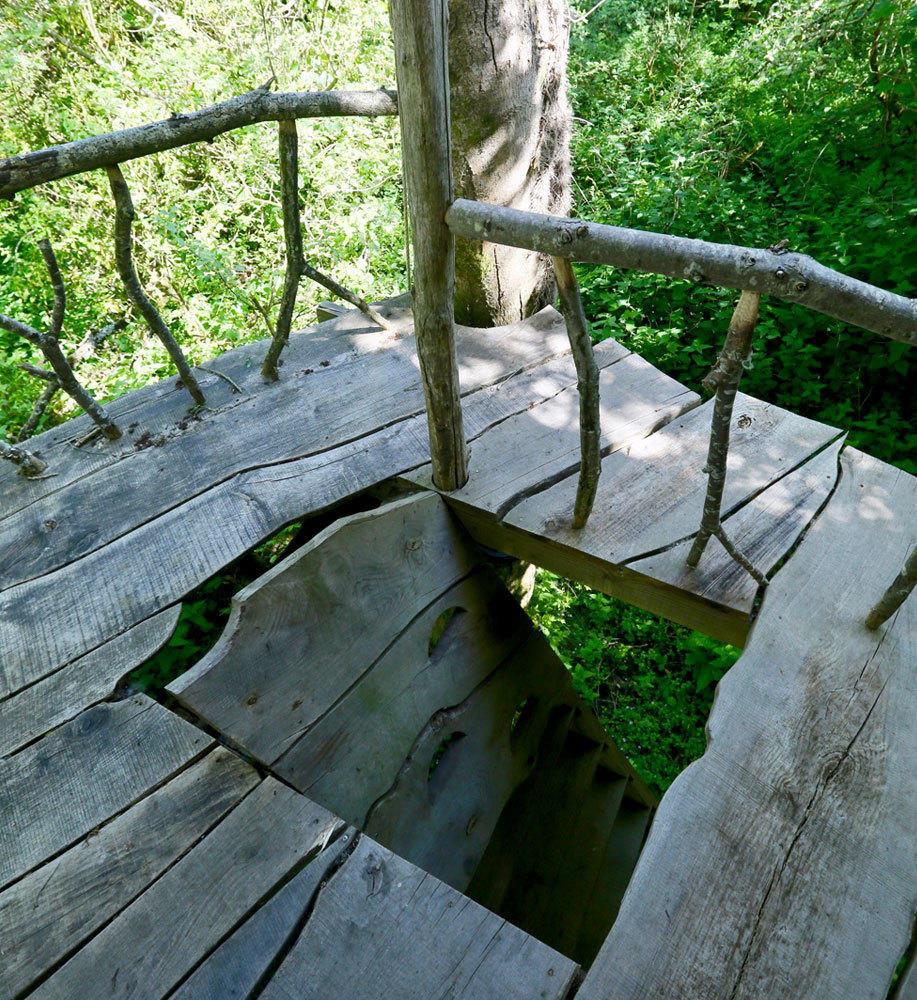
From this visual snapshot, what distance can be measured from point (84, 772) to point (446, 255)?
1532mm

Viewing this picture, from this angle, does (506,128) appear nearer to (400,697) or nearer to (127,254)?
(127,254)

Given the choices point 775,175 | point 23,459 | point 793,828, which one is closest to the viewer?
point 793,828

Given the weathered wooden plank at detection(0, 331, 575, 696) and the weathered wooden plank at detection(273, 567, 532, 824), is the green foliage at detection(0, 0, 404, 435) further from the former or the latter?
the weathered wooden plank at detection(273, 567, 532, 824)

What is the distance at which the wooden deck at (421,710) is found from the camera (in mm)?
1359

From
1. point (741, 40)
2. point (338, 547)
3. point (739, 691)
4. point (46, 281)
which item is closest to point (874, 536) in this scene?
point (739, 691)

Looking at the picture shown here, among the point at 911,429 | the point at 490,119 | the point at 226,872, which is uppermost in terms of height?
the point at 490,119

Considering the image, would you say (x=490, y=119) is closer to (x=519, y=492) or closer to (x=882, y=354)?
(x=519, y=492)

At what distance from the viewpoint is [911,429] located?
3.84m

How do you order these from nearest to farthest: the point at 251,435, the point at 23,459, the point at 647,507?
the point at 647,507 < the point at 23,459 < the point at 251,435

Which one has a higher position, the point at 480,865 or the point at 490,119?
the point at 490,119

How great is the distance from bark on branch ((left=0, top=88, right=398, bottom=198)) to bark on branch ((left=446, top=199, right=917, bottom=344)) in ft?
2.56

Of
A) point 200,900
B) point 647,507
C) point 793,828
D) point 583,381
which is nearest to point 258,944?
point 200,900

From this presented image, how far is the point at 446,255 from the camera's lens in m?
1.90

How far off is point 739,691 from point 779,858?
39 centimetres
